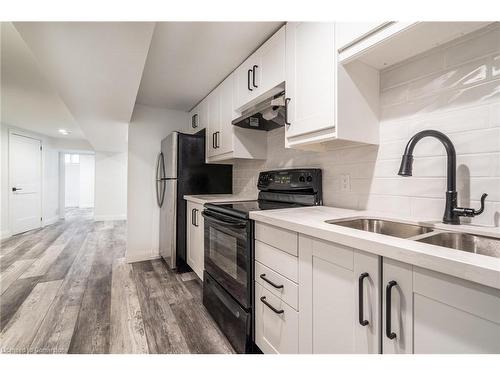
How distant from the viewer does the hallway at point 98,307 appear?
1.58 meters

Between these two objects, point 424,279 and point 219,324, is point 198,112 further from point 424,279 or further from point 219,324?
point 424,279

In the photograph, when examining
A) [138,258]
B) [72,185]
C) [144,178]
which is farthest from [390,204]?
[72,185]

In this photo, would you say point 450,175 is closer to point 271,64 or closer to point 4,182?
point 271,64

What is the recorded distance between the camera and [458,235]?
0.96 m

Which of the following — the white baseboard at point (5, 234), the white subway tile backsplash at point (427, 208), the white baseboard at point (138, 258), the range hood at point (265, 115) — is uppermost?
the range hood at point (265, 115)

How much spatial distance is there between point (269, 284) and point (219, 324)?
2.39ft

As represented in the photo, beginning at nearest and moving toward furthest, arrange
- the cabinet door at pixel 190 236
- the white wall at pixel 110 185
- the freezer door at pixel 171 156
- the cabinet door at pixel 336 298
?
the cabinet door at pixel 336 298 < the cabinet door at pixel 190 236 < the freezer door at pixel 171 156 < the white wall at pixel 110 185

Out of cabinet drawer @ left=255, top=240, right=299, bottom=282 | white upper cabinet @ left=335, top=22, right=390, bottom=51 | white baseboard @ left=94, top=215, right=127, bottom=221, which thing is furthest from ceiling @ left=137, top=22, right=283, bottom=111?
white baseboard @ left=94, top=215, right=127, bottom=221

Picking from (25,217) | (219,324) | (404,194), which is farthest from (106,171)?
(404,194)

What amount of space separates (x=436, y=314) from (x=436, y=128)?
936 mm

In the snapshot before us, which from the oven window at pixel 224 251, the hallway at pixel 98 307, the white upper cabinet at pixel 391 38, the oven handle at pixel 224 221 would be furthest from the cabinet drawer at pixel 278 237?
the white upper cabinet at pixel 391 38

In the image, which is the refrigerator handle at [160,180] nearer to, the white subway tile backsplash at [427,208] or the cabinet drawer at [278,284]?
the cabinet drawer at [278,284]

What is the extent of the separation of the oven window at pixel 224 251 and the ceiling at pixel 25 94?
7.19 feet

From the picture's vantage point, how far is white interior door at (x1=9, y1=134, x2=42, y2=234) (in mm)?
4793
